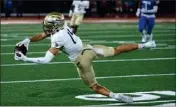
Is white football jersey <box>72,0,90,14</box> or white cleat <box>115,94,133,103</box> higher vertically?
white cleat <box>115,94,133,103</box>

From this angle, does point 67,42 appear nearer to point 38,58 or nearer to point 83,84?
point 38,58

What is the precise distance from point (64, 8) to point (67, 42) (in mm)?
21562

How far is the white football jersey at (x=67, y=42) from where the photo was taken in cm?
685

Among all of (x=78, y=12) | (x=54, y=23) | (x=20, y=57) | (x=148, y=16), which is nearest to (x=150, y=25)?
(x=148, y=16)

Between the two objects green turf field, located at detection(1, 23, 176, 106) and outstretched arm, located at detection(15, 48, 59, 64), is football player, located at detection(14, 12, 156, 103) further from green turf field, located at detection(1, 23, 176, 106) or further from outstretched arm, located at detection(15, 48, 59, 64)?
green turf field, located at detection(1, 23, 176, 106)

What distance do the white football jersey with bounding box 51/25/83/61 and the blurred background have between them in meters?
20.5

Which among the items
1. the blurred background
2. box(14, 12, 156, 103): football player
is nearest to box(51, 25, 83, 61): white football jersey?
box(14, 12, 156, 103): football player

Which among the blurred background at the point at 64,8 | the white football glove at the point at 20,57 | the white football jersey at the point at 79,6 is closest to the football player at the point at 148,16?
the white football jersey at the point at 79,6

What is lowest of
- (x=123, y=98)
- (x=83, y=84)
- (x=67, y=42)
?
(x=83, y=84)

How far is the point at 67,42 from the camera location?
6930 mm

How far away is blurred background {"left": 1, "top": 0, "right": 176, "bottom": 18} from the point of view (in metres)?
27.9

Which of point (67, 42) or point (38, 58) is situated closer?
point (38, 58)

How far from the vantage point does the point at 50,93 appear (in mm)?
7969

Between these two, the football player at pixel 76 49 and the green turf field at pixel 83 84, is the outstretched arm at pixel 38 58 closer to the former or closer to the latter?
the football player at pixel 76 49
